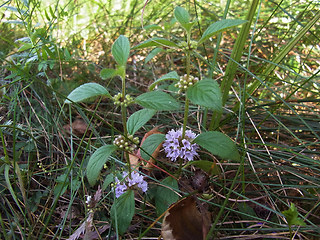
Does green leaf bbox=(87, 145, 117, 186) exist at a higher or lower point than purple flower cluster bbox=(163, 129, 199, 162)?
higher

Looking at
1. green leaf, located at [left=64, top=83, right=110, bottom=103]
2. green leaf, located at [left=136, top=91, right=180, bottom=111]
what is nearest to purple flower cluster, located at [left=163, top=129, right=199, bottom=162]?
green leaf, located at [left=136, top=91, right=180, bottom=111]

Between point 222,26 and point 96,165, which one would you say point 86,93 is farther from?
point 222,26

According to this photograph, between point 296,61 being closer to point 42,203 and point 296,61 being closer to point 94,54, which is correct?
point 94,54

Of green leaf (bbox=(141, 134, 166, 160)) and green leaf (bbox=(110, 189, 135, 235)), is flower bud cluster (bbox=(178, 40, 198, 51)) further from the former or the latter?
green leaf (bbox=(110, 189, 135, 235))

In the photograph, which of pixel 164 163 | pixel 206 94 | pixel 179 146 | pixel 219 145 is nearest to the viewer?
pixel 206 94

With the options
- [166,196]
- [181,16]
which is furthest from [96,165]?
[181,16]

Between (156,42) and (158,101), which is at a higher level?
(156,42)

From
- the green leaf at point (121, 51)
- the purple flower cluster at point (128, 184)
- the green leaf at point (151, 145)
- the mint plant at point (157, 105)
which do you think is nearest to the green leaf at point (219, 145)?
the mint plant at point (157, 105)

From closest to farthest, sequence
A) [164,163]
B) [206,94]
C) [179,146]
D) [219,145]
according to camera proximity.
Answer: [206,94], [219,145], [179,146], [164,163]
